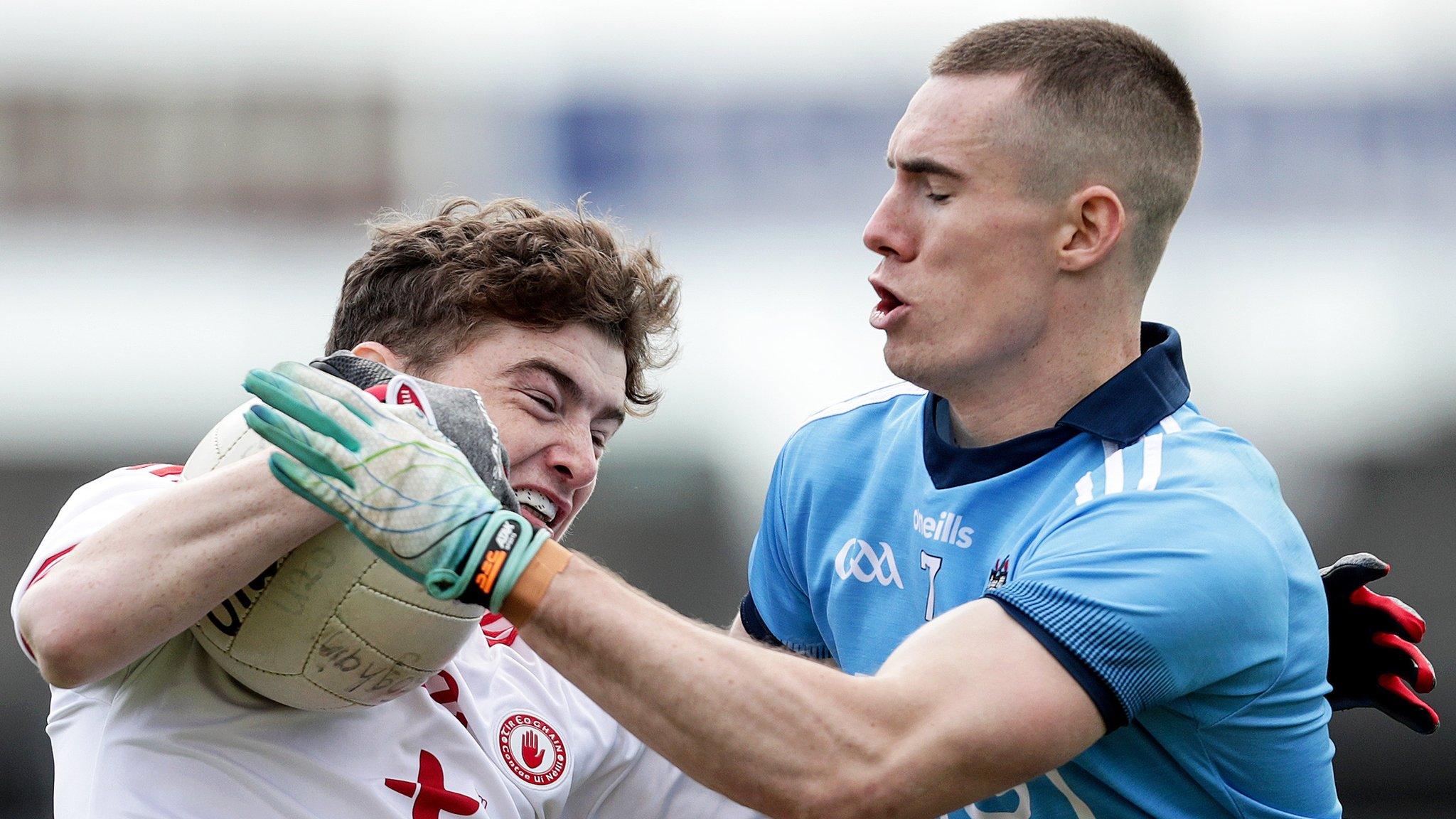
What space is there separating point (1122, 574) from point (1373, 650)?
1.19 meters

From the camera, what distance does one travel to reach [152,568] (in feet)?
7.34

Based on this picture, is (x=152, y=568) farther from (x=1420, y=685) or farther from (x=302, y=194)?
(x=302, y=194)

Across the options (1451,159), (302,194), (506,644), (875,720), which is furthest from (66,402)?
(1451,159)

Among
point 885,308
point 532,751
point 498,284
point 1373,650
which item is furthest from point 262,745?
point 1373,650

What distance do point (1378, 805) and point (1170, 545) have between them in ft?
23.5

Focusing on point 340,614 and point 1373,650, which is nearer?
point 340,614

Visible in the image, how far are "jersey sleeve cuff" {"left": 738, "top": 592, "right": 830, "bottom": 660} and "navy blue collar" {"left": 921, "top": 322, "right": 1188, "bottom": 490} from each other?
2.06 feet

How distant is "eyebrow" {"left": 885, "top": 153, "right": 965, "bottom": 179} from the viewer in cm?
302

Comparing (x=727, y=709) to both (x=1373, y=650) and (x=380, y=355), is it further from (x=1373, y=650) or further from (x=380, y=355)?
(x=1373, y=650)

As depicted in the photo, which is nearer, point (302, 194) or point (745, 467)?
point (745, 467)

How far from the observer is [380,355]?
3.20m

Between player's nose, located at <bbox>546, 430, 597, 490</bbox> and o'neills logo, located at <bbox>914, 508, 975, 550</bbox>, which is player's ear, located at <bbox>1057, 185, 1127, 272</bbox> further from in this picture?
player's nose, located at <bbox>546, 430, 597, 490</bbox>

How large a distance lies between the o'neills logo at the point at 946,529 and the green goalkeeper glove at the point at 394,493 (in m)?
1.07

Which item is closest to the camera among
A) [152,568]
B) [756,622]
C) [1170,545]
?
[152,568]
